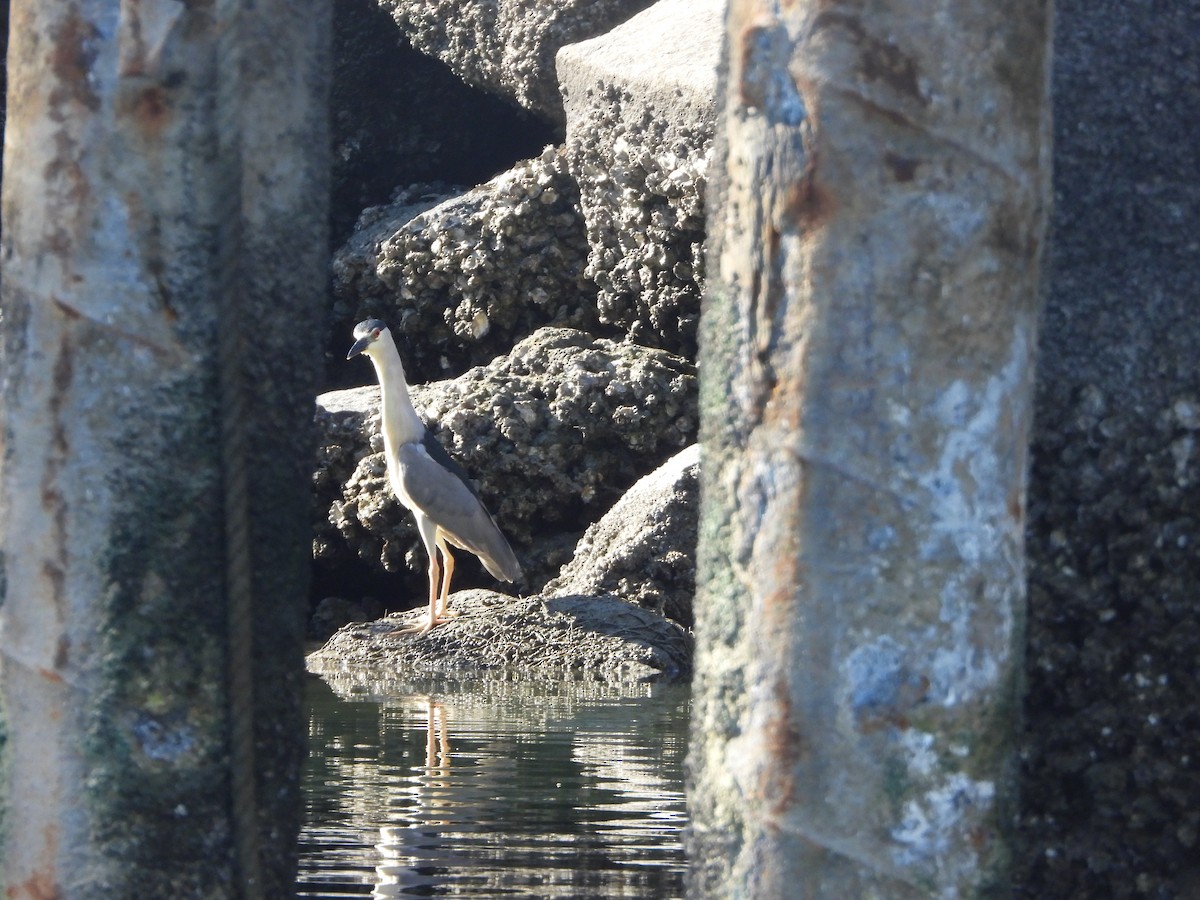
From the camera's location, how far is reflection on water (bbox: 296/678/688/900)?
4441 mm

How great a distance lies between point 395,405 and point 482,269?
1.55 metres

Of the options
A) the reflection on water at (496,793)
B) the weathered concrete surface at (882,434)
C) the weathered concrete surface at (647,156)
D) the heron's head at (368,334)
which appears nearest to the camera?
the weathered concrete surface at (882,434)

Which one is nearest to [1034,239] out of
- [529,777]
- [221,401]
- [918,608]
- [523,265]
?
[918,608]

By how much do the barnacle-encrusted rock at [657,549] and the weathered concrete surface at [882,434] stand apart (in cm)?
731

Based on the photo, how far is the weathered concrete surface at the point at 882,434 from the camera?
1871 mm

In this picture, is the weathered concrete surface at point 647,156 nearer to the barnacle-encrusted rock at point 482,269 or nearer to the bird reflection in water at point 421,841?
the barnacle-encrusted rock at point 482,269

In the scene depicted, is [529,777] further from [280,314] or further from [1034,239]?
[1034,239]

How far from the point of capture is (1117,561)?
8.24ft

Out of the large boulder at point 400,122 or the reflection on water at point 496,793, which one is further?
the large boulder at point 400,122

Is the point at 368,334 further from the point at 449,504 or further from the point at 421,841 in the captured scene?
the point at 421,841

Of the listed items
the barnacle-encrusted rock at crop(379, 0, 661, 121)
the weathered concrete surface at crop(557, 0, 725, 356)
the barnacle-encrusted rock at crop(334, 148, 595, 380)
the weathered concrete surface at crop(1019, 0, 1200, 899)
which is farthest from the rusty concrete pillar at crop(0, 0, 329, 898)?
the barnacle-encrusted rock at crop(379, 0, 661, 121)

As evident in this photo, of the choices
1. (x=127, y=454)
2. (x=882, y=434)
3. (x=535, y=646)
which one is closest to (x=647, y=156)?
(x=535, y=646)

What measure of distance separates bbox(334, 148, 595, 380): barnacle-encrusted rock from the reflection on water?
3.58 m

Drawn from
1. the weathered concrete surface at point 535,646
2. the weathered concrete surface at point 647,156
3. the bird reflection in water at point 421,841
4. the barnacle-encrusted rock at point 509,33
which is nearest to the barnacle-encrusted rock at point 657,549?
the weathered concrete surface at point 535,646
